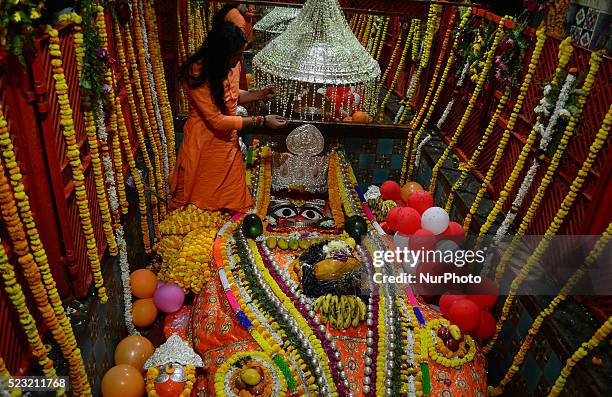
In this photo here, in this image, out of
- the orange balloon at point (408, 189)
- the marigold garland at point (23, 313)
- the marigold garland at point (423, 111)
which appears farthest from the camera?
the marigold garland at point (423, 111)

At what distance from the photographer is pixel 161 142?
14.0 feet

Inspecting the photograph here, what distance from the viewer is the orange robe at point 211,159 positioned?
362 cm

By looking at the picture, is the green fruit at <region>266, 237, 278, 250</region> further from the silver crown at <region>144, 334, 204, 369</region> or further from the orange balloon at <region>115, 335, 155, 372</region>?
the orange balloon at <region>115, 335, 155, 372</region>

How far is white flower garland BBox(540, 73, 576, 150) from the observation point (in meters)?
3.12

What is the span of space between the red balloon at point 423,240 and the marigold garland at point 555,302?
80 centimetres

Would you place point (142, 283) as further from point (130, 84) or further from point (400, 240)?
point (400, 240)

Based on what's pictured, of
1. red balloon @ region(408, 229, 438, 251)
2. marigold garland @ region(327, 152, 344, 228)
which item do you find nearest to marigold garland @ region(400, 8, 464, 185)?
marigold garland @ region(327, 152, 344, 228)

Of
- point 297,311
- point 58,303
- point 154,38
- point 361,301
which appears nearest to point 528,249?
point 361,301

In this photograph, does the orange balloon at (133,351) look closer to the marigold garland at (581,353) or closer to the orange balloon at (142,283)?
the orange balloon at (142,283)

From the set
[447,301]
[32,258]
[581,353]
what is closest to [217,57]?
[32,258]

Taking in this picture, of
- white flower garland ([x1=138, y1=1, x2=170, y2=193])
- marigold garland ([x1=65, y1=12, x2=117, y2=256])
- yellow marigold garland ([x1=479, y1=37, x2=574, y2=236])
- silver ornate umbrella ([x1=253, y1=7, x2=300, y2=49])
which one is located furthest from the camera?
silver ornate umbrella ([x1=253, y1=7, x2=300, y2=49])

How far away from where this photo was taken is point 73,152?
250cm

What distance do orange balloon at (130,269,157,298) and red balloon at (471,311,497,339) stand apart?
7.47ft

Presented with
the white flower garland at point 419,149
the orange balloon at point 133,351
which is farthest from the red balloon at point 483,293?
the orange balloon at point 133,351
